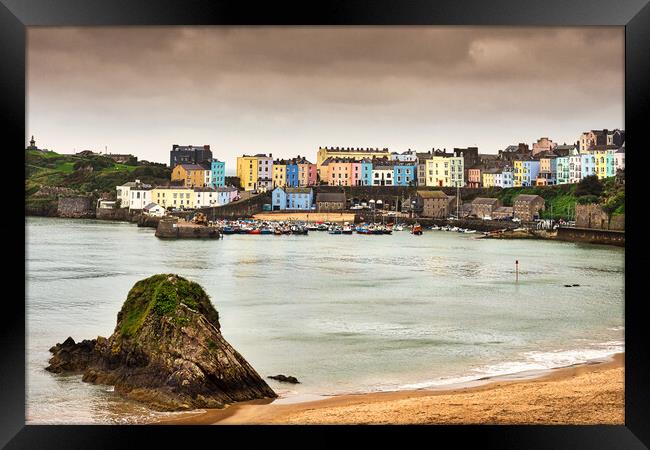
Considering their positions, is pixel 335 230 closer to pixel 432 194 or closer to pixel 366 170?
pixel 432 194

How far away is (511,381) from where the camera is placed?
17.4ft

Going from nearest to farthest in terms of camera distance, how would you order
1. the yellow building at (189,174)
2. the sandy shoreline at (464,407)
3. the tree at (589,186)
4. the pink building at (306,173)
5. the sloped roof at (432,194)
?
the sandy shoreline at (464,407), the yellow building at (189,174), the pink building at (306,173), the tree at (589,186), the sloped roof at (432,194)

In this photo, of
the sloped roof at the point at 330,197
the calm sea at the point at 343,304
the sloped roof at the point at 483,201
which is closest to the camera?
the calm sea at the point at 343,304

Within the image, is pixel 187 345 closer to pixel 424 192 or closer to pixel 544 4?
pixel 544 4

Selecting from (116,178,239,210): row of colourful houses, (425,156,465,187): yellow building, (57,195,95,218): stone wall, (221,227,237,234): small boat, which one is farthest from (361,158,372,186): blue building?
(57,195,95,218): stone wall

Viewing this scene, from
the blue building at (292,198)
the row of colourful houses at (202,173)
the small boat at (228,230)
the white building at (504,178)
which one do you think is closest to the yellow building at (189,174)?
the row of colourful houses at (202,173)

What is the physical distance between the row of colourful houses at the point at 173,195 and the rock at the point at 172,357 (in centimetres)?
537

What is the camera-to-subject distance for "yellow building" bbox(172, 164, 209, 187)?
952 cm

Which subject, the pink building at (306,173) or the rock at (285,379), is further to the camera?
the pink building at (306,173)

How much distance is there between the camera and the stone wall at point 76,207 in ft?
34.8

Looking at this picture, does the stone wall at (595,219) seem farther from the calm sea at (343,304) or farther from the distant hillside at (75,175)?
the distant hillside at (75,175)

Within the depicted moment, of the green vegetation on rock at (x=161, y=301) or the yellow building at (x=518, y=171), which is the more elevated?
the yellow building at (x=518, y=171)

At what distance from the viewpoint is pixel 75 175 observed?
9891 millimetres

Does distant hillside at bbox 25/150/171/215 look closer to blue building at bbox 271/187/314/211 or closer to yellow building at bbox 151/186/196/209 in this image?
yellow building at bbox 151/186/196/209
